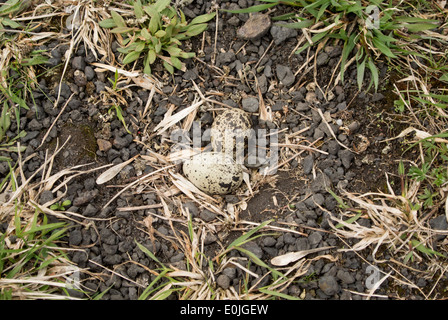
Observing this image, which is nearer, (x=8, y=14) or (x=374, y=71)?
(x=374, y=71)

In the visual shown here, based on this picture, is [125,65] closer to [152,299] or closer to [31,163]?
[31,163]

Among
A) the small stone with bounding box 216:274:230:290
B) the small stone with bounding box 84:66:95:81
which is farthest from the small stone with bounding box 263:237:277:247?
the small stone with bounding box 84:66:95:81

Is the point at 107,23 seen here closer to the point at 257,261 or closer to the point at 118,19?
the point at 118,19

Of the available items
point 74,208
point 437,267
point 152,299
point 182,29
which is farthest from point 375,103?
point 74,208

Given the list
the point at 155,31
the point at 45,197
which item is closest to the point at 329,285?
the point at 45,197

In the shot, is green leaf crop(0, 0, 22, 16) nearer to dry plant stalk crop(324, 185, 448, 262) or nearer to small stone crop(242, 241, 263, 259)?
small stone crop(242, 241, 263, 259)
